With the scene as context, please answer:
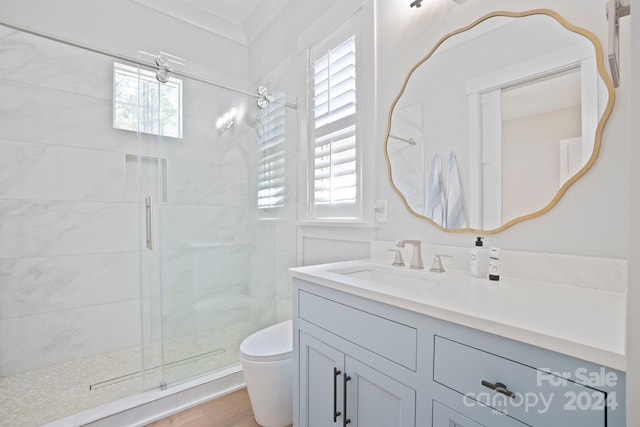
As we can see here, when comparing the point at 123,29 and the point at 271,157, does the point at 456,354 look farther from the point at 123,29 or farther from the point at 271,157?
the point at 123,29

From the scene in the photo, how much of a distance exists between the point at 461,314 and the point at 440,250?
639mm

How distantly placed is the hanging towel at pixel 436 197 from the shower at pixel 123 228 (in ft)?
3.71

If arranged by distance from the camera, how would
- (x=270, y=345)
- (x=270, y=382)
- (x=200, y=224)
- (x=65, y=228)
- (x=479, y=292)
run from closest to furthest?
1. (x=479, y=292)
2. (x=270, y=382)
3. (x=270, y=345)
4. (x=200, y=224)
5. (x=65, y=228)

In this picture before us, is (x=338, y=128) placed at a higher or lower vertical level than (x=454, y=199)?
higher

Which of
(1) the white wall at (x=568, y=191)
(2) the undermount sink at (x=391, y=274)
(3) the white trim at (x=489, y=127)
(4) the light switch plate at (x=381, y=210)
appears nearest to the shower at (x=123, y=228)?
(1) the white wall at (x=568, y=191)

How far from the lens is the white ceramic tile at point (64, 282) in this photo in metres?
1.96

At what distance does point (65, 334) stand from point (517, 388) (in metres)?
2.69

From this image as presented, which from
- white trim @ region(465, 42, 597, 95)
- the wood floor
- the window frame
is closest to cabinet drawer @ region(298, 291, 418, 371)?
the window frame

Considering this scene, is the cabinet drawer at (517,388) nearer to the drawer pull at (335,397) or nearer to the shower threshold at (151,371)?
the drawer pull at (335,397)

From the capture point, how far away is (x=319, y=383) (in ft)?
3.85

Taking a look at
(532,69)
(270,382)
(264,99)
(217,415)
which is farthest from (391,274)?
(264,99)

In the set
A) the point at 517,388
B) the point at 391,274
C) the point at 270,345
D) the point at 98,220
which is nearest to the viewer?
the point at 517,388

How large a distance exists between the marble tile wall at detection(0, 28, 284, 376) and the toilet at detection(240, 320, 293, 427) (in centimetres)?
66

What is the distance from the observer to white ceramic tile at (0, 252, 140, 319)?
1.96 meters
